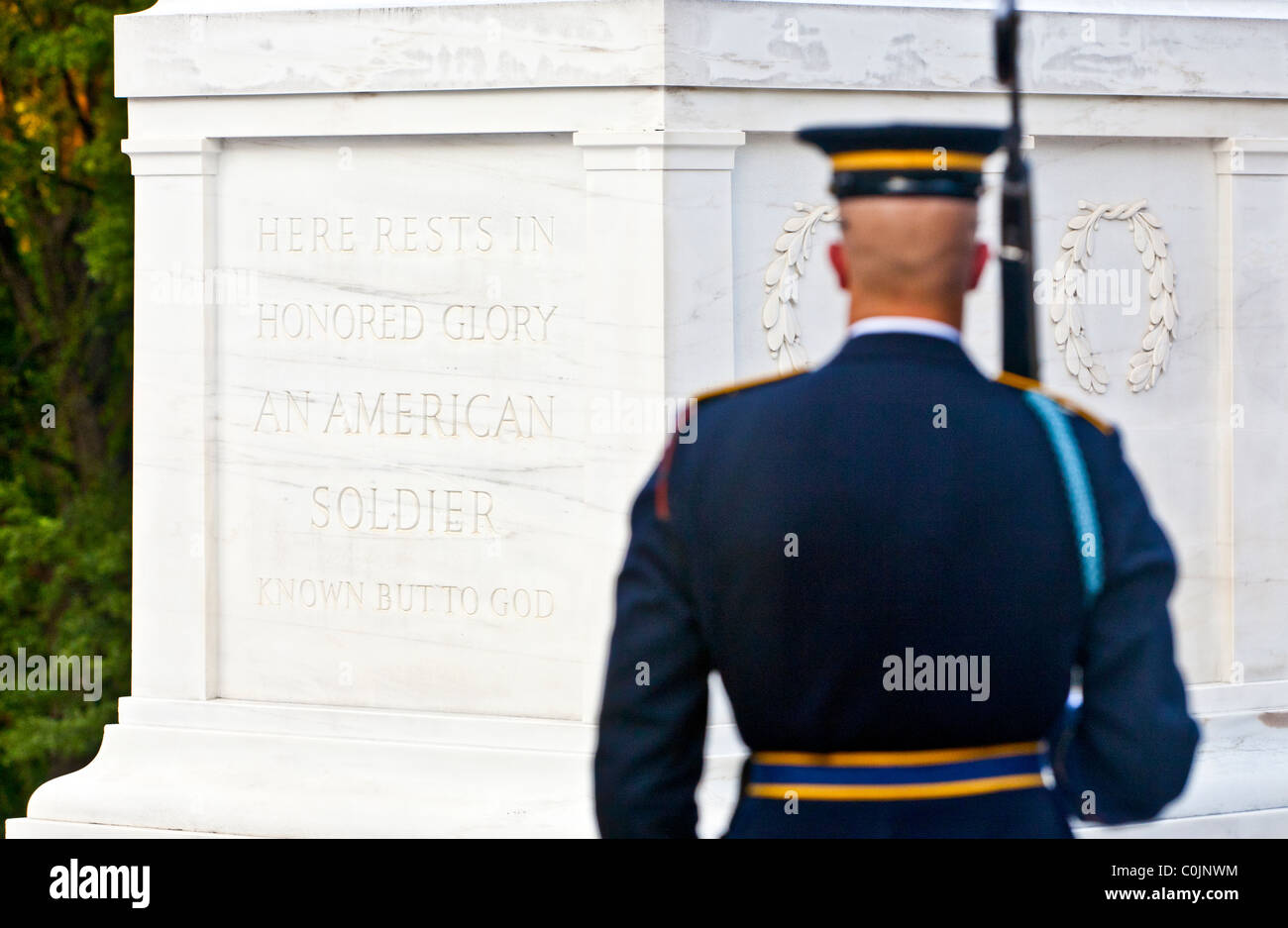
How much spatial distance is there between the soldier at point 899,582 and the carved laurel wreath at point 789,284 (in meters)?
3.74

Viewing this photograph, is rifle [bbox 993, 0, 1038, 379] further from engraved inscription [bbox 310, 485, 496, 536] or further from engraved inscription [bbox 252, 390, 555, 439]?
engraved inscription [bbox 310, 485, 496, 536]

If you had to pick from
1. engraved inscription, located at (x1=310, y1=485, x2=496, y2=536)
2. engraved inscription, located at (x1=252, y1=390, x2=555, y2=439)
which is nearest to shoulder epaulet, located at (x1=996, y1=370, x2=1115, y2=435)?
engraved inscription, located at (x1=252, y1=390, x2=555, y2=439)

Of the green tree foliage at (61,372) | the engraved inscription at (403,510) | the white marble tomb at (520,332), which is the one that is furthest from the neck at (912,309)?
the green tree foliage at (61,372)

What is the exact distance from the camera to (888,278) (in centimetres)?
347

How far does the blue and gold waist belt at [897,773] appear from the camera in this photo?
3496 millimetres

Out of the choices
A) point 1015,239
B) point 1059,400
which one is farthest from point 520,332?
point 1059,400

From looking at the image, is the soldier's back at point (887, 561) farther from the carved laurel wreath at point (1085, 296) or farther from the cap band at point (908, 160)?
the carved laurel wreath at point (1085, 296)

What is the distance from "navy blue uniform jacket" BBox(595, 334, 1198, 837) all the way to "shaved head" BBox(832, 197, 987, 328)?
0.21ft

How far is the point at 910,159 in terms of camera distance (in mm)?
3527

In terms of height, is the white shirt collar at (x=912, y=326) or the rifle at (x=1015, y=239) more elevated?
the rifle at (x=1015, y=239)

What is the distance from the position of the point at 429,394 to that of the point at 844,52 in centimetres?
194

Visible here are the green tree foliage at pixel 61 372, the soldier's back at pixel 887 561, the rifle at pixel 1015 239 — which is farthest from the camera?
the green tree foliage at pixel 61 372
